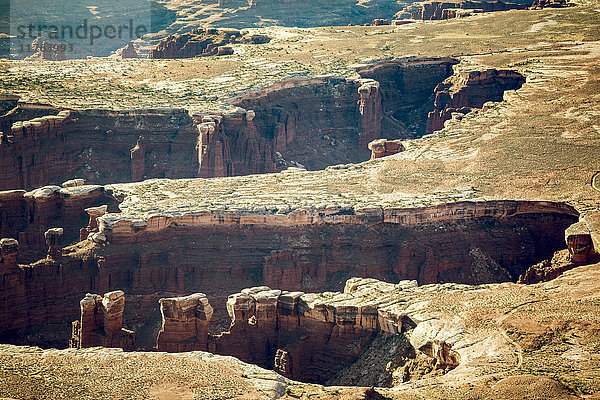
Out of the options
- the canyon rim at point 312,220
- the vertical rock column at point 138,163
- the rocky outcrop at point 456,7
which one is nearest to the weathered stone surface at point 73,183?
the canyon rim at point 312,220

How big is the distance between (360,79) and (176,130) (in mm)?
18405

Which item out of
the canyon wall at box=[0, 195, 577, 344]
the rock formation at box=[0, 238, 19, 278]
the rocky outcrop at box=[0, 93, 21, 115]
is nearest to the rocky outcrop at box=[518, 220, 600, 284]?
the canyon wall at box=[0, 195, 577, 344]

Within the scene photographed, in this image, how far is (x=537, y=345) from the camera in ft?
128

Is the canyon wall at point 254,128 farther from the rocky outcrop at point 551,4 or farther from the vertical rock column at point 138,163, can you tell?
the rocky outcrop at point 551,4

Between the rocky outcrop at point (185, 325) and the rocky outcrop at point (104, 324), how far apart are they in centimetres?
220

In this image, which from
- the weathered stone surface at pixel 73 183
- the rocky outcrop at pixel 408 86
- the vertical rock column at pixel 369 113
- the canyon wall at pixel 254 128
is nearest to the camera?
the weathered stone surface at pixel 73 183

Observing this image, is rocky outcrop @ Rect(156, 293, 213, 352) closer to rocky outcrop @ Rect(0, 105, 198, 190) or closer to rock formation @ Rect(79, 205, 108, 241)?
rock formation @ Rect(79, 205, 108, 241)

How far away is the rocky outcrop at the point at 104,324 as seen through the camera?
48094 millimetres

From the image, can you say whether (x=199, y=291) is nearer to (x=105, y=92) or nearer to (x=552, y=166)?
(x=552, y=166)

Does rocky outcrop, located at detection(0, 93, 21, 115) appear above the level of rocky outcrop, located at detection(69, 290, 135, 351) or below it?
above

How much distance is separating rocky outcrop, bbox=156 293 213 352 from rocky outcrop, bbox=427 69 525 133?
41.7m

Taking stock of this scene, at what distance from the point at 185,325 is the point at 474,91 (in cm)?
4524

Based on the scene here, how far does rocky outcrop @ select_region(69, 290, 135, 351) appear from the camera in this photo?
48.1 m

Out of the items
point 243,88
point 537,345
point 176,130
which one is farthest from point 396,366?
point 243,88
